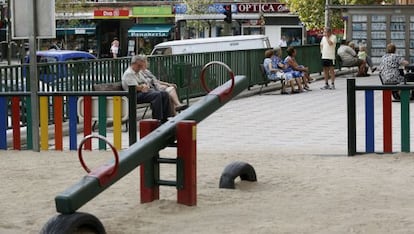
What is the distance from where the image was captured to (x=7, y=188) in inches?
380

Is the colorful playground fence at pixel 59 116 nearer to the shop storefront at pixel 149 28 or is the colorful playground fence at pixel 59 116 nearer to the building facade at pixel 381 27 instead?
the building facade at pixel 381 27

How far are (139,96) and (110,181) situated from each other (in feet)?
29.2

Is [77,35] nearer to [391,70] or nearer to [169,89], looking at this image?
[391,70]

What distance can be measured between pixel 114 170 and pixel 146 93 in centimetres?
888

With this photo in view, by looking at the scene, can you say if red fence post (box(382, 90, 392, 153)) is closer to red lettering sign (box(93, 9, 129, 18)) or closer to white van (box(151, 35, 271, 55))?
white van (box(151, 35, 271, 55))

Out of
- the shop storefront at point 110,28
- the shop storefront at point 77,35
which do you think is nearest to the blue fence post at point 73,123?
the shop storefront at point 77,35

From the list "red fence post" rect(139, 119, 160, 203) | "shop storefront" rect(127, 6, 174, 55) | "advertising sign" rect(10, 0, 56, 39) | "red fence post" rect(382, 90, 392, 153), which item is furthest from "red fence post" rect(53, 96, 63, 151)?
"shop storefront" rect(127, 6, 174, 55)

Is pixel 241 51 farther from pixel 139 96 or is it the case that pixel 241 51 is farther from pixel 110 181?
pixel 110 181

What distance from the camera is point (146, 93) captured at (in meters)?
16.0

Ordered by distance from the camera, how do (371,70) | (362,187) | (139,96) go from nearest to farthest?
(362,187)
(139,96)
(371,70)

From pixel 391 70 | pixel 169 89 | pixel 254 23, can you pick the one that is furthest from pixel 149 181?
pixel 254 23

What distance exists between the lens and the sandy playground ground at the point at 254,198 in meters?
7.64

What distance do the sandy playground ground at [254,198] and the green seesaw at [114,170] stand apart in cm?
50

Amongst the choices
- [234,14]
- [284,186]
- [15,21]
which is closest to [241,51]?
[15,21]
